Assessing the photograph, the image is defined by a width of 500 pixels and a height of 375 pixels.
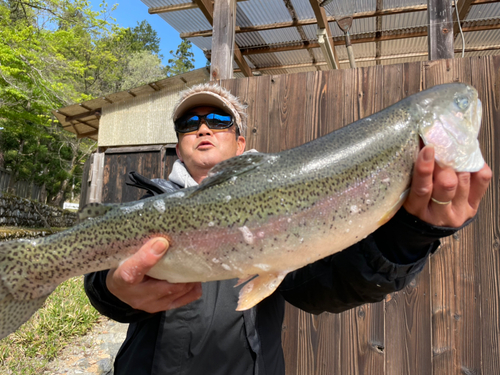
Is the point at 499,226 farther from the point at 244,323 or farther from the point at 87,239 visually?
the point at 87,239

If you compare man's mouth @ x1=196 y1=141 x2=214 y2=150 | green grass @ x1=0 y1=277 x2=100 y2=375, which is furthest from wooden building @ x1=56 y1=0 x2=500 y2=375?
green grass @ x1=0 y1=277 x2=100 y2=375

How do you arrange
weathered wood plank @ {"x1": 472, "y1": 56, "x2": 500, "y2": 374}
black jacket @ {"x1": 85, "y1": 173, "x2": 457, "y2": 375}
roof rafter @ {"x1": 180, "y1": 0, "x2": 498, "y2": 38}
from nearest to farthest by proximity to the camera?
1. black jacket @ {"x1": 85, "y1": 173, "x2": 457, "y2": 375}
2. weathered wood plank @ {"x1": 472, "y1": 56, "x2": 500, "y2": 374}
3. roof rafter @ {"x1": 180, "y1": 0, "x2": 498, "y2": 38}

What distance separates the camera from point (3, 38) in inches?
635

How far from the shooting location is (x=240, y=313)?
257 centimetres

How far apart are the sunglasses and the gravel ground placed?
3.67m

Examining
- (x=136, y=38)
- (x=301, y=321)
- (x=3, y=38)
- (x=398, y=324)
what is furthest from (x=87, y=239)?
(x=136, y=38)

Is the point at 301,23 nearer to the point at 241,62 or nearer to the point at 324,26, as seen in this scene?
the point at 324,26

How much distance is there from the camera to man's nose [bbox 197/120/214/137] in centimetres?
320

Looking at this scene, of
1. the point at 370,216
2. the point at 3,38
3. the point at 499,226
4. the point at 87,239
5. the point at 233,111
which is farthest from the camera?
the point at 3,38

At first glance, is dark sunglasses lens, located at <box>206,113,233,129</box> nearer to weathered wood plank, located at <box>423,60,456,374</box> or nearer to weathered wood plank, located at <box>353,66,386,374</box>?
weathered wood plank, located at <box>353,66,386,374</box>

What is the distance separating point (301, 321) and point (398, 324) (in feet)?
3.51

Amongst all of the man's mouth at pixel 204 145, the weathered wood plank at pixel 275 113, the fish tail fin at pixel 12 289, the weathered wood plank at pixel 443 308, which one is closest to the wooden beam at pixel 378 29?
the weathered wood plank at pixel 275 113

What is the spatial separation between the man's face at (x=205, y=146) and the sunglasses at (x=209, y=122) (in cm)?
4

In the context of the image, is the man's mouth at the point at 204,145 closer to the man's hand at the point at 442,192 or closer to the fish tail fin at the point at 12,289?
the fish tail fin at the point at 12,289
